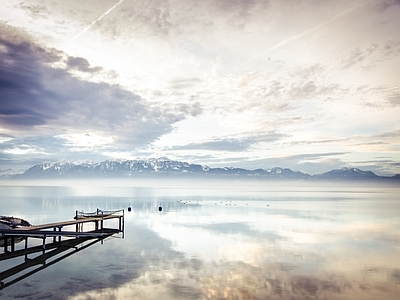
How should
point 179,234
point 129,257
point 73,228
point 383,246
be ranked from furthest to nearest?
point 73,228
point 179,234
point 383,246
point 129,257

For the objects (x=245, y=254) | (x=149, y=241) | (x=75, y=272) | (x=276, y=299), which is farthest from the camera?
(x=149, y=241)

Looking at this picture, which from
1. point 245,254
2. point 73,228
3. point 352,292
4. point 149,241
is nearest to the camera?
Answer: point 352,292

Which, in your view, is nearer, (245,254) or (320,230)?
(245,254)

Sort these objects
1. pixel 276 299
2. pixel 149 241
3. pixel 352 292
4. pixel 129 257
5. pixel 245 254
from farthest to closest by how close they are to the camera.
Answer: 1. pixel 149 241
2. pixel 245 254
3. pixel 129 257
4. pixel 352 292
5. pixel 276 299

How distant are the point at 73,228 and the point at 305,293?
119 feet

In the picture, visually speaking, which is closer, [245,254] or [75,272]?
[75,272]

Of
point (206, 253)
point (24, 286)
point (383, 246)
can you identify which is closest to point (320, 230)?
point (383, 246)

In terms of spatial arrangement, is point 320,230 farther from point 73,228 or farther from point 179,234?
point 73,228

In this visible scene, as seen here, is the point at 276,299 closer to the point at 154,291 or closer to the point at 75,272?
the point at 154,291

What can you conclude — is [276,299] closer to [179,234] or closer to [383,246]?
[383,246]

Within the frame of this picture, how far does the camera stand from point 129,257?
95.8 feet

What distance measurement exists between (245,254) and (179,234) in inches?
548

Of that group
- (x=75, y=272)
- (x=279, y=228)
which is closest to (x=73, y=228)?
(x=75, y=272)

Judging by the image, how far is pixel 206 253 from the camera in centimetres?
3166
